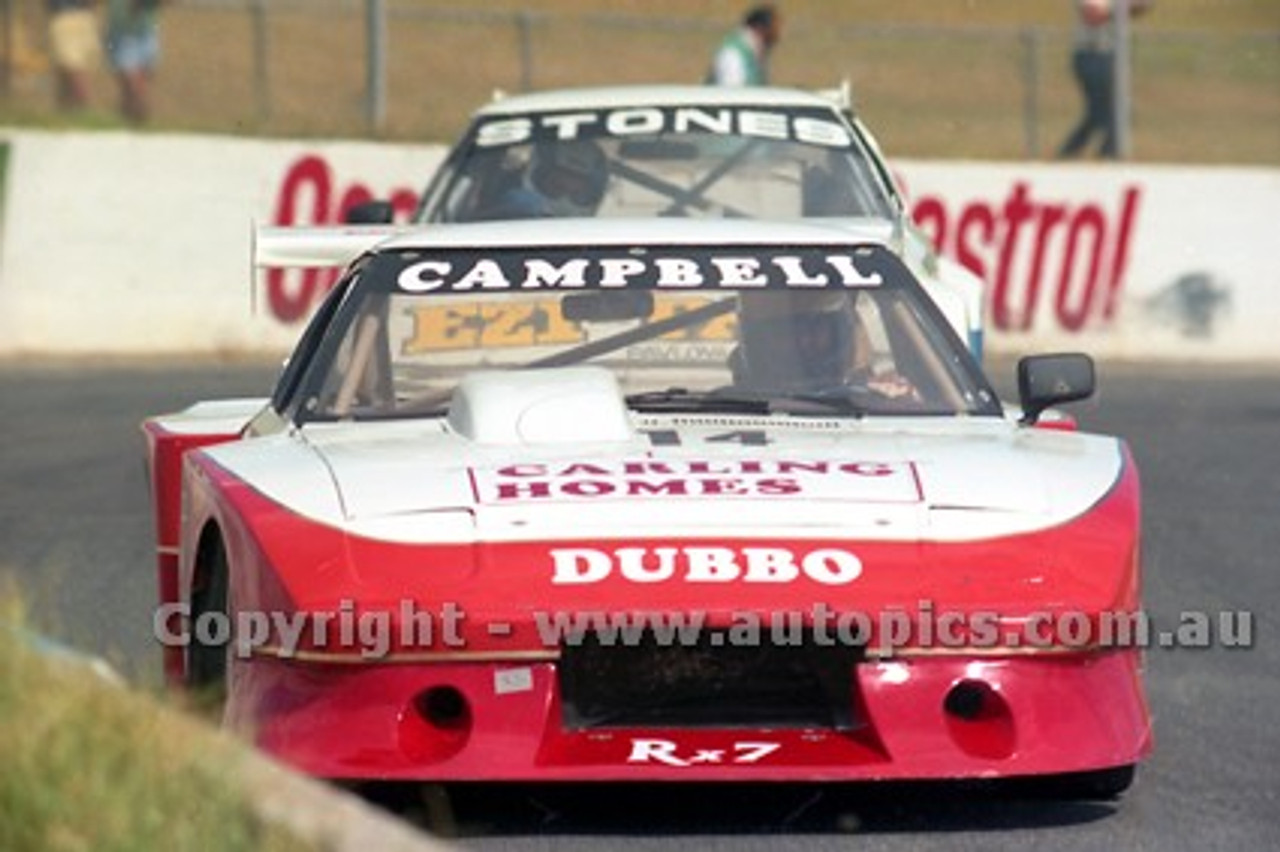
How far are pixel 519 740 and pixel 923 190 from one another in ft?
46.3

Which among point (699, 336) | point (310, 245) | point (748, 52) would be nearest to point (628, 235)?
point (699, 336)

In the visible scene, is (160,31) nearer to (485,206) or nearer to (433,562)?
(485,206)

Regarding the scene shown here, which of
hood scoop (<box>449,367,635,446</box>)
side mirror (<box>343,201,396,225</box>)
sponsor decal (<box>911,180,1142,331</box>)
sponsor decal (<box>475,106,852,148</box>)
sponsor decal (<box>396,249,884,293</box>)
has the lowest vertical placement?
sponsor decal (<box>911,180,1142,331</box>)

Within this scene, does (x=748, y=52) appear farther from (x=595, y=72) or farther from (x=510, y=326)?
(x=510, y=326)

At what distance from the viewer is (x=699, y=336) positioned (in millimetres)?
8477

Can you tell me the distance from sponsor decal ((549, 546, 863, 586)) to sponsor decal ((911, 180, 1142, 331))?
13.8m

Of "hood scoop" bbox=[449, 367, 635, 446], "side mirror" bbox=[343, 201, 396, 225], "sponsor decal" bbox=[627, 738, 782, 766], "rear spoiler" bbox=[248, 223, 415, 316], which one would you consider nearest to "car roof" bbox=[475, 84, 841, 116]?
"side mirror" bbox=[343, 201, 396, 225]

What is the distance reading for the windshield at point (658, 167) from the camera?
44.2 ft

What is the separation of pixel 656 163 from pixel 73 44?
9.84 meters

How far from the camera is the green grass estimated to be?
15.8ft

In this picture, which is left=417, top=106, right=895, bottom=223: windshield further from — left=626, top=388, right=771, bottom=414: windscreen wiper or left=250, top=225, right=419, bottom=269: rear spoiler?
left=626, top=388, right=771, bottom=414: windscreen wiper

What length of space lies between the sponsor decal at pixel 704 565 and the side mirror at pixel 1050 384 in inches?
62.1

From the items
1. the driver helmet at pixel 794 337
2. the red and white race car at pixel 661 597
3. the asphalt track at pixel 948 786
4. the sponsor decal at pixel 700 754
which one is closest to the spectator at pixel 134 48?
the asphalt track at pixel 948 786

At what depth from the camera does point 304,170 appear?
65.0 feet
